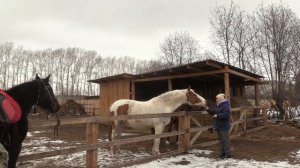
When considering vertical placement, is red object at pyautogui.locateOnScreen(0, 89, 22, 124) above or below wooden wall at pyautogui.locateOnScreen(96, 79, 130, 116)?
below

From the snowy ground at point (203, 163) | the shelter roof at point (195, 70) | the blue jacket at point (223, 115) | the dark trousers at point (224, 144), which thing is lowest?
the snowy ground at point (203, 163)

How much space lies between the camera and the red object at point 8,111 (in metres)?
3.58

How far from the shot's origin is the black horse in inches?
171

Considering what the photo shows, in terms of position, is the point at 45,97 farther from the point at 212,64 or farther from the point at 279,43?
the point at 279,43

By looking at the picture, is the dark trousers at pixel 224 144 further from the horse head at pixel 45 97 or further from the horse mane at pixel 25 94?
the horse mane at pixel 25 94

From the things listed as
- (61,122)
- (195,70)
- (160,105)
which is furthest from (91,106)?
(61,122)

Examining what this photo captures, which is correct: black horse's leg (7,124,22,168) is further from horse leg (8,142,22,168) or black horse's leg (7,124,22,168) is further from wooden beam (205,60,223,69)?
wooden beam (205,60,223,69)

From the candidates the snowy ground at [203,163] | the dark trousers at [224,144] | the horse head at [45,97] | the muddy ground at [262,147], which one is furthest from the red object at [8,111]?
the muddy ground at [262,147]

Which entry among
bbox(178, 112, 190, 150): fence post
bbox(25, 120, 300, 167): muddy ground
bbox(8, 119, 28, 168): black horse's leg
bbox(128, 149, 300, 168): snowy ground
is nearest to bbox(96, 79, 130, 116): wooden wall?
bbox(25, 120, 300, 167): muddy ground

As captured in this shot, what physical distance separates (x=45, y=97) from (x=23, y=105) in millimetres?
368

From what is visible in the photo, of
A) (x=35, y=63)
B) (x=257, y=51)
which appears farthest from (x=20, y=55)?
(x=257, y=51)

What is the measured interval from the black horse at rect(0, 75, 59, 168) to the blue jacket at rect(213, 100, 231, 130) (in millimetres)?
4085

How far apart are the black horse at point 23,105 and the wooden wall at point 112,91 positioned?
34.8 ft

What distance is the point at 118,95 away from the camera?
16328 millimetres
